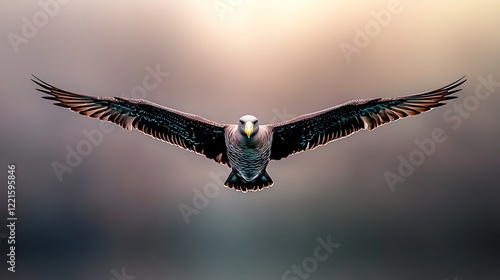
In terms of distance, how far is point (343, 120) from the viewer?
648cm

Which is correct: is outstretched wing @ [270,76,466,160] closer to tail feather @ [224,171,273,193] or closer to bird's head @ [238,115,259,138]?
tail feather @ [224,171,273,193]

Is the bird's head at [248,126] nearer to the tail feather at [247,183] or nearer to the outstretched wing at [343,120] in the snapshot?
the outstretched wing at [343,120]

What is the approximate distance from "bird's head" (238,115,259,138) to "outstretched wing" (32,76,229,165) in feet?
2.12

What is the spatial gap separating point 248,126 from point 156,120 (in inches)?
51.6

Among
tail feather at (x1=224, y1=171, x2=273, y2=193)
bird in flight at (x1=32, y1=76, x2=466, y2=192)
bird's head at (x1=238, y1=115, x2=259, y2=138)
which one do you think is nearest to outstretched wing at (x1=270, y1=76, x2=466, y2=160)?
bird in flight at (x1=32, y1=76, x2=466, y2=192)

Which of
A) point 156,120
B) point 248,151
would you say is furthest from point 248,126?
point 156,120

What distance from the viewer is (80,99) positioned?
6512 mm

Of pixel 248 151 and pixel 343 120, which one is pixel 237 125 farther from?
pixel 343 120

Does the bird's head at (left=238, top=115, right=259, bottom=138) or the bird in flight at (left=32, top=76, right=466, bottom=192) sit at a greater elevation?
the bird in flight at (left=32, top=76, right=466, bottom=192)

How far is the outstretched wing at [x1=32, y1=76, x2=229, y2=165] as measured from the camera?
6.46 meters

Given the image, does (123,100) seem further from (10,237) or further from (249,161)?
(10,237)

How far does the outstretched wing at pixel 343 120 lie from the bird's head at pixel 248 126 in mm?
572

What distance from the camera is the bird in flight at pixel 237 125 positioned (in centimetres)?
630

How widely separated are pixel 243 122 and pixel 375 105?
4.78 ft
